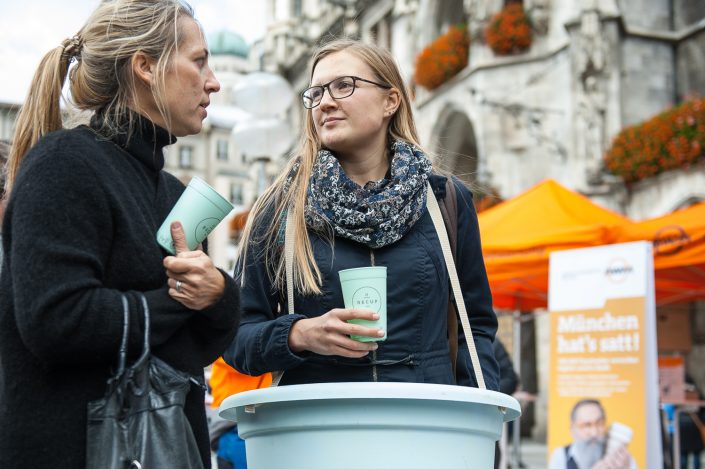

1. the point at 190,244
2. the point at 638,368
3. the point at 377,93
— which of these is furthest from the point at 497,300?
the point at 190,244

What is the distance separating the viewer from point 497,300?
34.6ft

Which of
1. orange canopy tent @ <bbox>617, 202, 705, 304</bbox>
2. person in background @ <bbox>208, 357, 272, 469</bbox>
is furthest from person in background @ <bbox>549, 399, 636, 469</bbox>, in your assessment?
person in background @ <bbox>208, 357, 272, 469</bbox>

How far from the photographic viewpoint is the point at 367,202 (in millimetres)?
2449

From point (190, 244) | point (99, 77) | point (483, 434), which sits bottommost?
point (483, 434)

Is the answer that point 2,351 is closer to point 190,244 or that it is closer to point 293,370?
point 190,244

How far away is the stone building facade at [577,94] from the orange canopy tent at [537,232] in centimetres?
533

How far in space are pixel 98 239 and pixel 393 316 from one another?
0.87 m

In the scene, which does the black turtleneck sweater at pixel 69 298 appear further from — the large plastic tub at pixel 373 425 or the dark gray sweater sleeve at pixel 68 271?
the large plastic tub at pixel 373 425

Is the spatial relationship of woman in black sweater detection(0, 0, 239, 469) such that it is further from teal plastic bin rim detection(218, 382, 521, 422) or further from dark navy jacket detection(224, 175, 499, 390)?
dark navy jacket detection(224, 175, 499, 390)

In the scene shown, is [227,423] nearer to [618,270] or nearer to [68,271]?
[68,271]

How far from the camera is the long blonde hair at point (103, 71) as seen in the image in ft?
6.81

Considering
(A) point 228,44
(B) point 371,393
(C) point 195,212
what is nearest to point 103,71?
(C) point 195,212

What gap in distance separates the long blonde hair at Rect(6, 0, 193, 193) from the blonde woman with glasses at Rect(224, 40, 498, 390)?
55 cm

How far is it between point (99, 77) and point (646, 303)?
5326 mm
